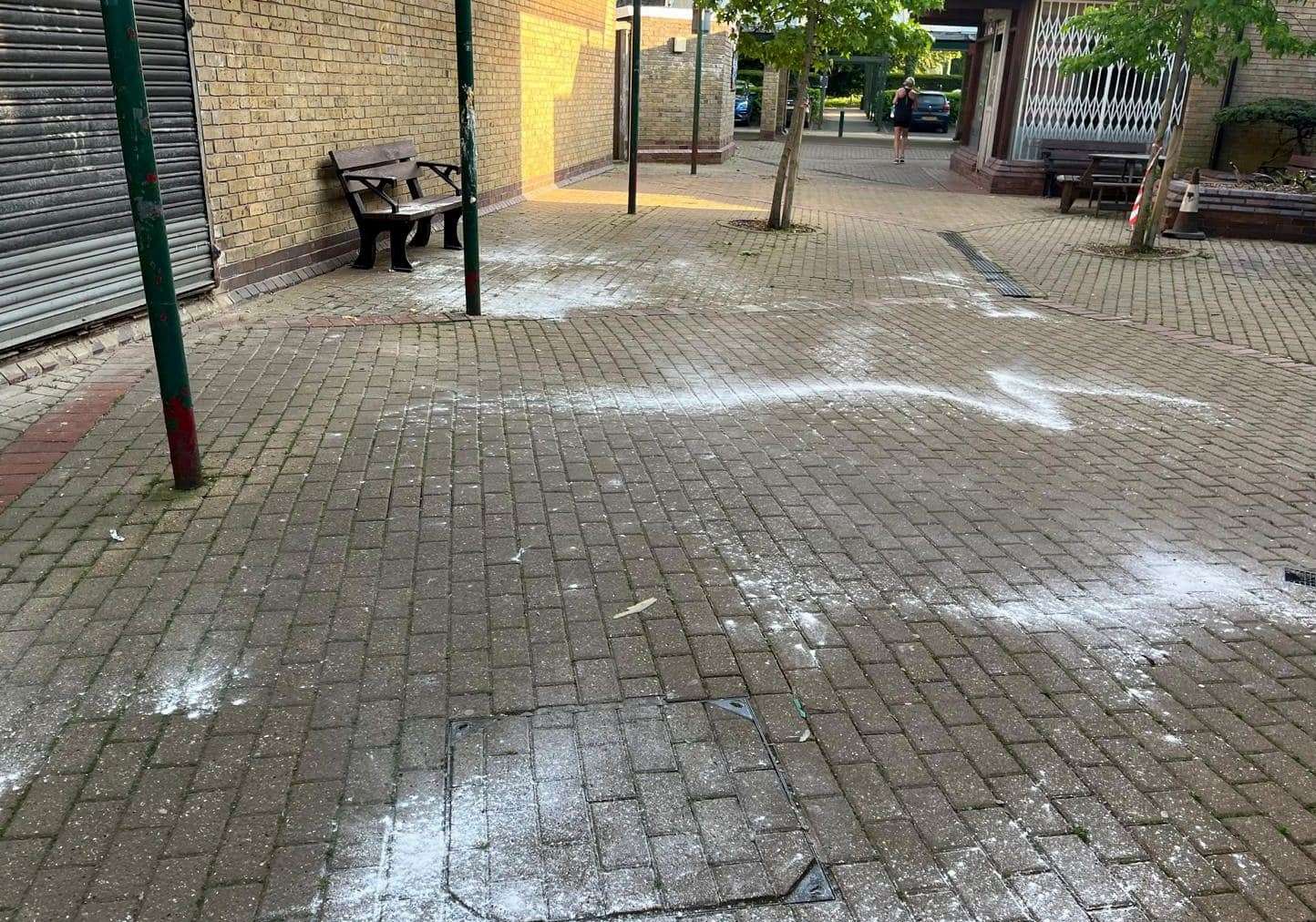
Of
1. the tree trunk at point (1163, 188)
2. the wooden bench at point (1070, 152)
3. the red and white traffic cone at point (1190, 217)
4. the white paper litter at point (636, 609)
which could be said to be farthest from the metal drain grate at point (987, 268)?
the white paper litter at point (636, 609)

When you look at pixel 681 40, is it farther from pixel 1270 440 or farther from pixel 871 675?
pixel 871 675

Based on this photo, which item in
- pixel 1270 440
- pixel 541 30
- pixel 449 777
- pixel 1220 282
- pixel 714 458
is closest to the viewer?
pixel 449 777

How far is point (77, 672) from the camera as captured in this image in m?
3.25

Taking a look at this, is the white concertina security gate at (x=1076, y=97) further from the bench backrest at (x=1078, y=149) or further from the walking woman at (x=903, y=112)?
the walking woman at (x=903, y=112)

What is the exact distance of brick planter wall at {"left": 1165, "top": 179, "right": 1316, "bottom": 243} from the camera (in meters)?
14.0

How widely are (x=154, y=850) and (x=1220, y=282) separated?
11563 millimetres

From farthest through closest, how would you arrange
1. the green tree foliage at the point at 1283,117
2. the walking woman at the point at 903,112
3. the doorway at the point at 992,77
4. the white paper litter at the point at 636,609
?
the walking woman at the point at 903,112
the doorway at the point at 992,77
the green tree foliage at the point at 1283,117
the white paper litter at the point at 636,609

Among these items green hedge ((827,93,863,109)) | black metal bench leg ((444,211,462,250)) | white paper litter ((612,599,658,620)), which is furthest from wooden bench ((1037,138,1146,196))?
green hedge ((827,93,863,109))

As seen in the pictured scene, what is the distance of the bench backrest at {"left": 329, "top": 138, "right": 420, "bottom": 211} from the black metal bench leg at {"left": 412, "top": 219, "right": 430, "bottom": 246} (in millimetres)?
365

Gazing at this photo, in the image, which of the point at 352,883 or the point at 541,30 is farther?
the point at 541,30

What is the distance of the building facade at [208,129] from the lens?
6.04 meters

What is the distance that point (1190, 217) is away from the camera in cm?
1405

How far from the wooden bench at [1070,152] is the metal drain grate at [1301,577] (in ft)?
51.3

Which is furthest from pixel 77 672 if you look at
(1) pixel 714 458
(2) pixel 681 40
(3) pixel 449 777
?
(2) pixel 681 40
